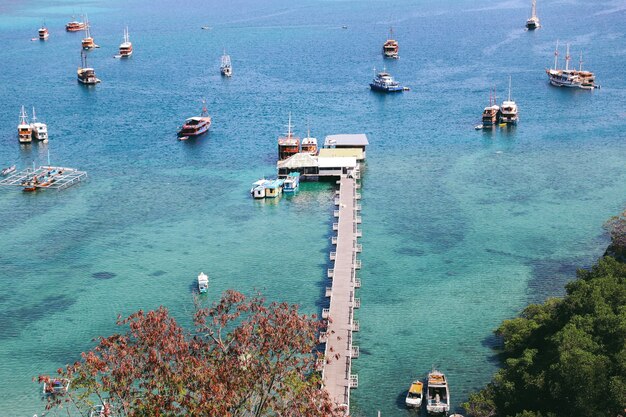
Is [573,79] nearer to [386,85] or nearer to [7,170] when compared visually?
[386,85]

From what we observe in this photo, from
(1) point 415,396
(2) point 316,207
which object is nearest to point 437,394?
(1) point 415,396

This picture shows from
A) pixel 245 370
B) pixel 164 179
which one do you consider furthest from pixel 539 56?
pixel 245 370

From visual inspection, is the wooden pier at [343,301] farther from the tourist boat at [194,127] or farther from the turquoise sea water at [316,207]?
the tourist boat at [194,127]

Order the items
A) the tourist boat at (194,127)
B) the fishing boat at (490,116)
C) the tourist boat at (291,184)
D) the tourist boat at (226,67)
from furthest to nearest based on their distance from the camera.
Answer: the tourist boat at (226,67) → the fishing boat at (490,116) → the tourist boat at (194,127) → the tourist boat at (291,184)

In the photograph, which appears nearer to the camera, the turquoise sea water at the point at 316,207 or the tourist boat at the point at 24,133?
the turquoise sea water at the point at 316,207

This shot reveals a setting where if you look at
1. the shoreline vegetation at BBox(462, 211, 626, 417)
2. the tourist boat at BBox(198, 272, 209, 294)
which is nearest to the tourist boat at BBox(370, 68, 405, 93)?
the tourist boat at BBox(198, 272, 209, 294)

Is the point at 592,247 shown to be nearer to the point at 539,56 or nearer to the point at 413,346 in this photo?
the point at 413,346

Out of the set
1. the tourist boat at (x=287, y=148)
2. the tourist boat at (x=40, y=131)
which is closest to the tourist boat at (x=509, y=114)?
the tourist boat at (x=287, y=148)
